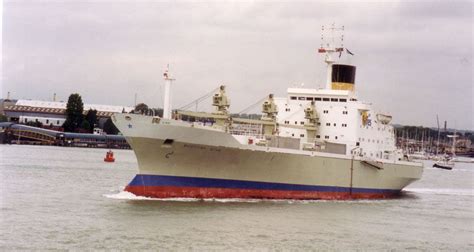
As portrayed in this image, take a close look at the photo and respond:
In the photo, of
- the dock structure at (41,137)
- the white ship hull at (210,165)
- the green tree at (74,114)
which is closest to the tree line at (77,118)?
the green tree at (74,114)

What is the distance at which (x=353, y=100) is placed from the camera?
35.2m

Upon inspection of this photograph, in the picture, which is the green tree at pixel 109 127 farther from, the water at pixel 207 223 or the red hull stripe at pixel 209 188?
the red hull stripe at pixel 209 188

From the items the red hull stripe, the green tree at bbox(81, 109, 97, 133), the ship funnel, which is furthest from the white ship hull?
the green tree at bbox(81, 109, 97, 133)

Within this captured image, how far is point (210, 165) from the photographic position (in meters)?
27.4

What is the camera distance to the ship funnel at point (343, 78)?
3653cm

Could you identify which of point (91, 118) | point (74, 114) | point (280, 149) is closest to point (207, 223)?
point (280, 149)

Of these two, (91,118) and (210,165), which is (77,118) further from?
(210,165)

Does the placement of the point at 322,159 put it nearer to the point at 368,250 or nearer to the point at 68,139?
the point at 368,250

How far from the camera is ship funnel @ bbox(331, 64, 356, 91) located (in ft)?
120

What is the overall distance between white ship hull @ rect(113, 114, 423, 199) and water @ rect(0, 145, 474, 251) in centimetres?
62

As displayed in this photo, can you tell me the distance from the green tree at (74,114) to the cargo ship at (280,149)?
215 feet

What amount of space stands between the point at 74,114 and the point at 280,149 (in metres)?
73.9

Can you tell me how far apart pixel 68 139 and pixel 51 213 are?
73339mm

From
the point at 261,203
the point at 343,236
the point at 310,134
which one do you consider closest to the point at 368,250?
the point at 343,236
